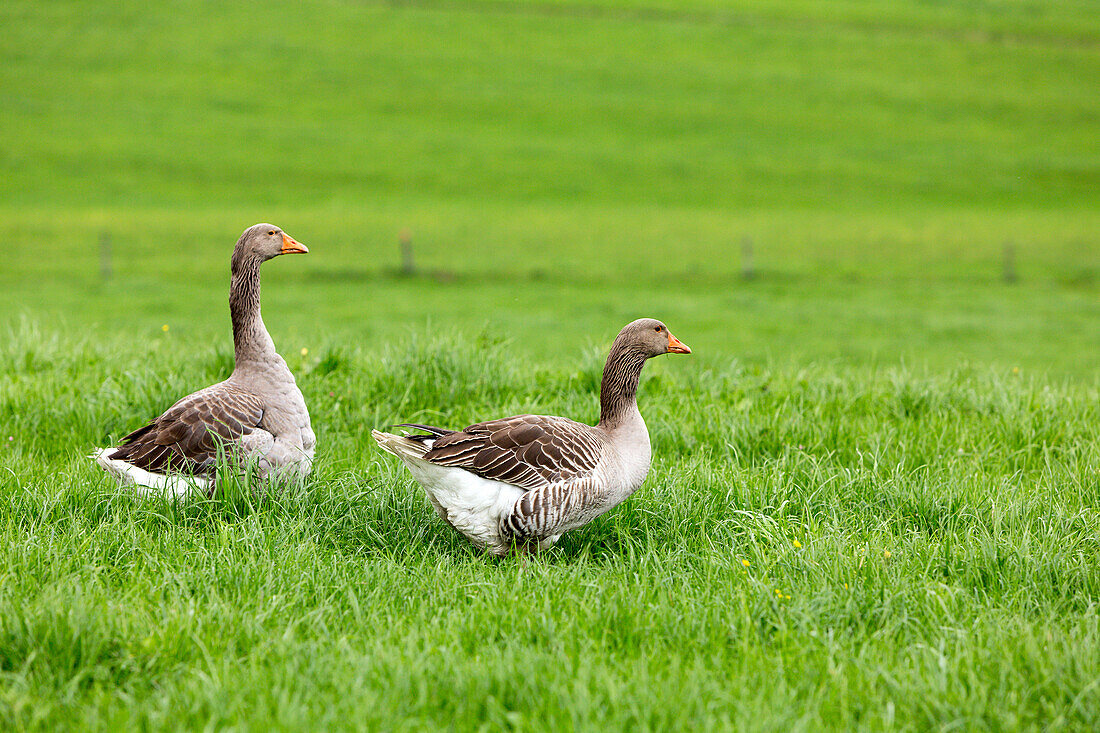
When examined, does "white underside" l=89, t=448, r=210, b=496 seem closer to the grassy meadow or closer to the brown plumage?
the grassy meadow

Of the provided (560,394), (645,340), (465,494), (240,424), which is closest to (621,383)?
(645,340)

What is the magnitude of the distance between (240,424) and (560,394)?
326cm

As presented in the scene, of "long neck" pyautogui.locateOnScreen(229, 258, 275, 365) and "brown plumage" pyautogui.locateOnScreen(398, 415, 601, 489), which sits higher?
"long neck" pyautogui.locateOnScreen(229, 258, 275, 365)

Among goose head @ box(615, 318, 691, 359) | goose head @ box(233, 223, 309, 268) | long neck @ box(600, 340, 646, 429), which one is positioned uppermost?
goose head @ box(233, 223, 309, 268)

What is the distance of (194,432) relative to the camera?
5461 mm

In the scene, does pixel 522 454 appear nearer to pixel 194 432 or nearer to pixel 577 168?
pixel 194 432

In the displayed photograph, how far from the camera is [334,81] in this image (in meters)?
61.3

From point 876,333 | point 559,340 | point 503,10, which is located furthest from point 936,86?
point 559,340

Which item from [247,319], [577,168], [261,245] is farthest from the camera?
[577,168]

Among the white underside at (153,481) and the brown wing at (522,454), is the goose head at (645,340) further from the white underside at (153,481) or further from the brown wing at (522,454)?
the white underside at (153,481)

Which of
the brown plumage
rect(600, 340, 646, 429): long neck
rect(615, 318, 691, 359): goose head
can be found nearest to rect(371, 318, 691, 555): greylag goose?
the brown plumage

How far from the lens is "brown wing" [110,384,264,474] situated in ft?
17.7

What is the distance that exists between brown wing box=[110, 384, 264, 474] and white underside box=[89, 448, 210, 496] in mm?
40

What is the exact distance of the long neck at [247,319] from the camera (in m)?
5.97
